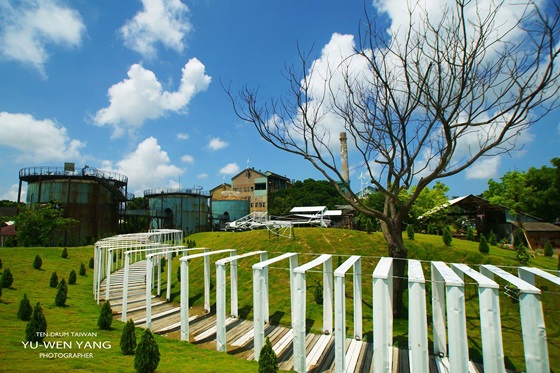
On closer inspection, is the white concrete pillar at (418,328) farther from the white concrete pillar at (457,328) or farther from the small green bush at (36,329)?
the small green bush at (36,329)

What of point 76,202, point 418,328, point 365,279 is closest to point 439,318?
point 418,328

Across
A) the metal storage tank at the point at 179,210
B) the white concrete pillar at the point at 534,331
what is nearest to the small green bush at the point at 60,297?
the white concrete pillar at the point at 534,331

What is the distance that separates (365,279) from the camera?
725 inches

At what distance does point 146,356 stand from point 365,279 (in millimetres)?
13650

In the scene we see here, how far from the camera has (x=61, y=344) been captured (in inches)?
378

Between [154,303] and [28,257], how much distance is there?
18.2 meters

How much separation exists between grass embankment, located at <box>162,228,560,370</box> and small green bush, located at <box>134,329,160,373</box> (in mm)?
4349

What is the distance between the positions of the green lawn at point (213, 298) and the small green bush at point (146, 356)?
675 mm

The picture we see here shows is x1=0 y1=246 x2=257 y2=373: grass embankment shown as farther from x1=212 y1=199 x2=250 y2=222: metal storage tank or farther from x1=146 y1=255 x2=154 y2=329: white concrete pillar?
x1=212 y1=199 x2=250 y2=222: metal storage tank

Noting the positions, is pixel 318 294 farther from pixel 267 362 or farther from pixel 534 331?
pixel 534 331

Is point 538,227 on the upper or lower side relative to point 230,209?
lower

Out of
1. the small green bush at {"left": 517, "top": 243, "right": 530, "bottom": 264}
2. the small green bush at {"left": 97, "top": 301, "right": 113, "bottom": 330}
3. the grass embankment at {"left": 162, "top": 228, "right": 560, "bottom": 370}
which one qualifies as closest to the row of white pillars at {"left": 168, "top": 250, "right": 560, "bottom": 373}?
the grass embankment at {"left": 162, "top": 228, "right": 560, "bottom": 370}

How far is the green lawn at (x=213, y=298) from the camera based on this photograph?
882 cm

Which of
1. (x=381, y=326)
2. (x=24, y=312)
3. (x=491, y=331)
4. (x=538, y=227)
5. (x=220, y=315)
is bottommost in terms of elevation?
(x=220, y=315)
